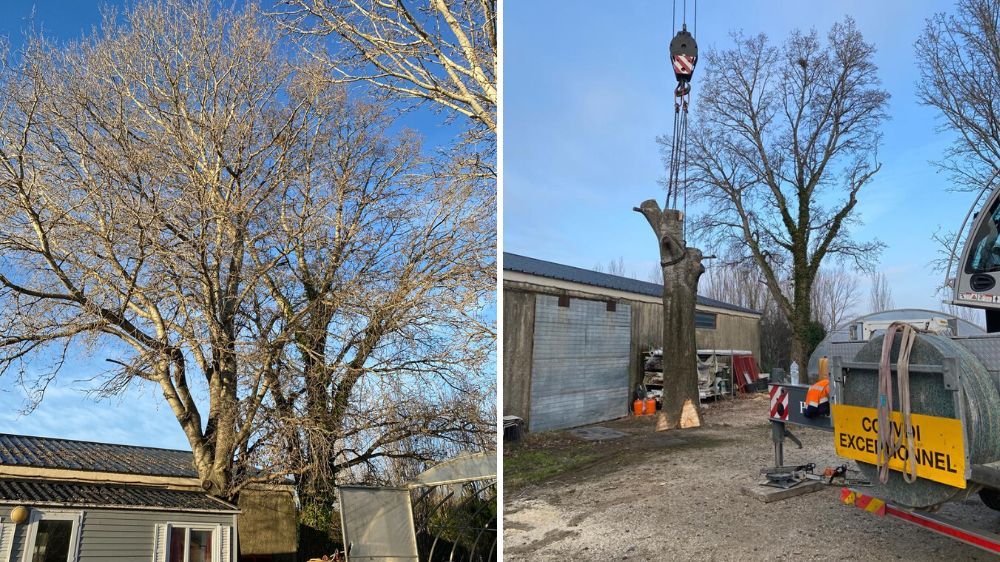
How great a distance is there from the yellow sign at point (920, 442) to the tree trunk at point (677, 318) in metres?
7.01

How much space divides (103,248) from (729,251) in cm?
1679

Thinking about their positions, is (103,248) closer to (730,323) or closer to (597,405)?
(597,405)

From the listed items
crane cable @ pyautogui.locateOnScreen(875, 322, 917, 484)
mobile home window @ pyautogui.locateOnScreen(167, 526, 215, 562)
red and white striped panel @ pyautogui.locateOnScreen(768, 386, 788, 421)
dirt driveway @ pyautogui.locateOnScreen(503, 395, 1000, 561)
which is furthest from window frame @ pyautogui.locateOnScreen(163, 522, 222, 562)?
crane cable @ pyautogui.locateOnScreen(875, 322, 917, 484)

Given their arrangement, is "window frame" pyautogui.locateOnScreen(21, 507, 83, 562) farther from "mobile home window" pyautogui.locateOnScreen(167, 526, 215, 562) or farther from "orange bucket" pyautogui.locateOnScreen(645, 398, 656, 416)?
"orange bucket" pyautogui.locateOnScreen(645, 398, 656, 416)

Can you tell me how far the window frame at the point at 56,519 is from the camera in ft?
35.6

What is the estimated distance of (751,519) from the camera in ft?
17.6

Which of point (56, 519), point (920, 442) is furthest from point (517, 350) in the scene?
point (56, 519)

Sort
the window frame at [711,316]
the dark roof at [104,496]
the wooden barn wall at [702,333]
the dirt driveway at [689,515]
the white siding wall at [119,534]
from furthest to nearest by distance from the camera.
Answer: the window frame at [711,316] → the wooden barn wall at [702,333] → the white siding wall at [119,534] → the dark roof at [104,496] → the dirt driveway at [689,515]

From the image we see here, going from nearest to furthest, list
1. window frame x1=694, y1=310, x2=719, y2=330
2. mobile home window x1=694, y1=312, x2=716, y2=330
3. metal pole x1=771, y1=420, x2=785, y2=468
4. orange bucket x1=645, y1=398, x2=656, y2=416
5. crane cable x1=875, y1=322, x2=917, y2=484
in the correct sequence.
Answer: crane cable x1=875, y1=322, x2=917, y2=484
metal pole x1=771, y1=420, x2=785, y2=468
orange bucket x1=645, y1=398, x2=656, y2=416
mobile home window x1=694, y1=312, x2=716, y2=330
window frame x1=694, y1=310, x2=719, y2=330

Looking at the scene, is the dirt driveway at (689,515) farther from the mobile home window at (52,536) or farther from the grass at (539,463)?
the mobile home window at (52,536)

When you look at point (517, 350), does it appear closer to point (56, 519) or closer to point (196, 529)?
point (196, 529)

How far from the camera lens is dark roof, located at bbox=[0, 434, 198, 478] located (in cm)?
1307

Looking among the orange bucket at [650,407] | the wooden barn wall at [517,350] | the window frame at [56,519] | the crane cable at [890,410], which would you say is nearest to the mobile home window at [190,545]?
the window frame at [56,519]

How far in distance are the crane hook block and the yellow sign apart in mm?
8466
